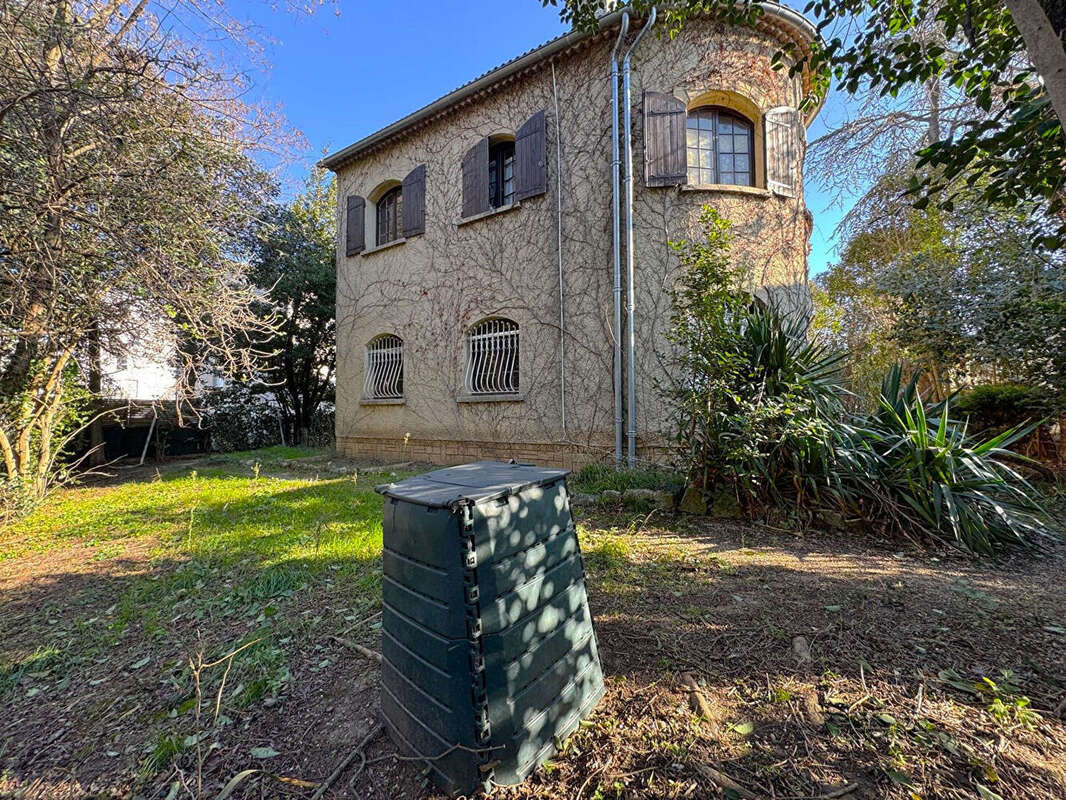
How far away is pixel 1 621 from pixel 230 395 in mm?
11789

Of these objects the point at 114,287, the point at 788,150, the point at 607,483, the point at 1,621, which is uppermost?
the point at 788,150

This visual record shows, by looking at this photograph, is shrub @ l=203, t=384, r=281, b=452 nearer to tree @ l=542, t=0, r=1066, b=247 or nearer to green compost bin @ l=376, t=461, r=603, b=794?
green compost bin @ l=376, t=461, r=603, b=794

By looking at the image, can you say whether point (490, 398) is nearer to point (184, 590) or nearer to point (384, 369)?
point (384, 369)

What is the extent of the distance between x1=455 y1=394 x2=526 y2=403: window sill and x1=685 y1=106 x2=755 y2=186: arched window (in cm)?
439

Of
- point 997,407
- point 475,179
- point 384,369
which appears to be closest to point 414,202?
point 475,179

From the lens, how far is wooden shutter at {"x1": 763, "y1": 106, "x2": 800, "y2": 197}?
6922mm

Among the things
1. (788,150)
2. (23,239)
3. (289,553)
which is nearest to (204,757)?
(289,553)

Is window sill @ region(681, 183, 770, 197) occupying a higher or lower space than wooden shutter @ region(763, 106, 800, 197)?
lower

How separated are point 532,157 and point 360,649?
7.47 metres

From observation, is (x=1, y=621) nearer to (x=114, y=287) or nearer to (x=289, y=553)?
(x=289, y=553)

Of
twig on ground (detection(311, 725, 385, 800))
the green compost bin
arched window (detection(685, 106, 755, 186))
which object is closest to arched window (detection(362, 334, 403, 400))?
arched window (detection(685, 106, 755, 186))

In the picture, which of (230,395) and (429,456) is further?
(230,395)

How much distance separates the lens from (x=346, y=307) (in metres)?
10.5

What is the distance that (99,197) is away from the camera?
4.47 m
